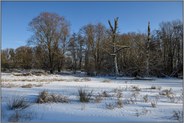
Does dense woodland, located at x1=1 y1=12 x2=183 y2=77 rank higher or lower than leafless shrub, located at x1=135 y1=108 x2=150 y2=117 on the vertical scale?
higher

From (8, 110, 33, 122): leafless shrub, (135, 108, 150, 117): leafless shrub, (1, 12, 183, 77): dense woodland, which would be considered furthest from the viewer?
(1, 12, 183, 77): dense woodland

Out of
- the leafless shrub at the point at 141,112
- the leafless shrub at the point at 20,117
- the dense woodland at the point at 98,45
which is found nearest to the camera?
the leafless shrub at the point at 20,117

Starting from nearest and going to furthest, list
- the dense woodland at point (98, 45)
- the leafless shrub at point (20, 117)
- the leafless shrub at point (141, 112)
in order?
1. the leafless shrub at point (20, 117)
2. the leafless shrub at point (141, 112)
3. the dense woodland at point (98, 45)

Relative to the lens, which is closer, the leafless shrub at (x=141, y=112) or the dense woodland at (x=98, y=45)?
the leafless shrub at (x=141, y=112)

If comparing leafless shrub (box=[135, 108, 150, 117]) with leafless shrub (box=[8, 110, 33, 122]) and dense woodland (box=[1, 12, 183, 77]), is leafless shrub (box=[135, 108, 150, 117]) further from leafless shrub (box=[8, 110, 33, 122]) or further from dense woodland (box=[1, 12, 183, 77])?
dense woodland (box=[1, 12, 183, 77])

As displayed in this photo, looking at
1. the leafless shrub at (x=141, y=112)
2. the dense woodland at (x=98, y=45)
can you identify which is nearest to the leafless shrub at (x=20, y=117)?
the leafless shrub at (x=141, y=112)

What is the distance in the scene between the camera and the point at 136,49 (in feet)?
128

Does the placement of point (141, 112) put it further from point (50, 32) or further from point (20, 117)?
point (50, 32)

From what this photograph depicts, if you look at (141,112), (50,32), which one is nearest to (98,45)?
(50,32)

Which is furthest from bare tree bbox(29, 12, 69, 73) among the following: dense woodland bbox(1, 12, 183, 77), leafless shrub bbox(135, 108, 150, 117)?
leafless shrub bbox(135, 108, 150, 117)

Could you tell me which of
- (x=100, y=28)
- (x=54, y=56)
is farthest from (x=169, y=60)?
(x=54, y=56)

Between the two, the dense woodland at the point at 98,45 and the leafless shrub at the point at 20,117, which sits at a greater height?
the dense woodland at the point at 98,45

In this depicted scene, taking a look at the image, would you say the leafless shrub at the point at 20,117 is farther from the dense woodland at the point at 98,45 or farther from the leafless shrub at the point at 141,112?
the dense woodland at the point at 98,45

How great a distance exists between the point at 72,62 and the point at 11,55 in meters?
18.9
